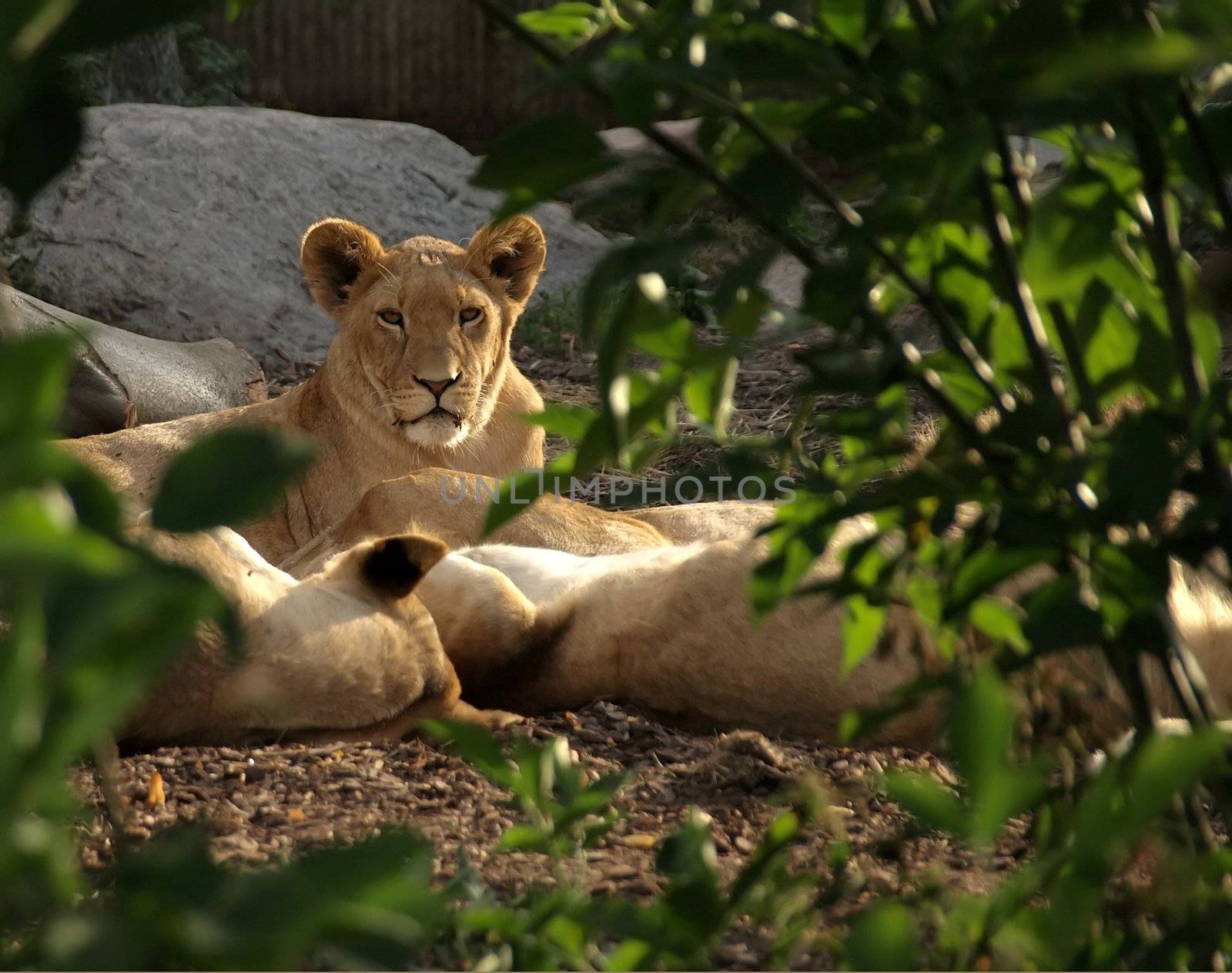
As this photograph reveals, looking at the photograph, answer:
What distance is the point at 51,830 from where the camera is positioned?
2.10ft

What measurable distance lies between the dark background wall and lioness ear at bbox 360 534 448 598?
12.3 metres

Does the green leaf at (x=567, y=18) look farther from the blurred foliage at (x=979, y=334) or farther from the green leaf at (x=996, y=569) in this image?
the green leaf at (x=996, y=569)

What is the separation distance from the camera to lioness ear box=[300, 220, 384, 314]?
18.5 ft

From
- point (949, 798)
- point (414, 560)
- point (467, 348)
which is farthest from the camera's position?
point (467, 348)

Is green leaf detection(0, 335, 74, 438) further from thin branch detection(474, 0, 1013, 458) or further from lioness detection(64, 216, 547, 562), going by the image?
lioness detection(64, 216, 547, 562)

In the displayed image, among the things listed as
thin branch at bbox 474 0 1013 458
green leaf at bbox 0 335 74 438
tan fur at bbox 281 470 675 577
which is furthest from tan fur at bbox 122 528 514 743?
green leaf at bbox 0 335 74 438

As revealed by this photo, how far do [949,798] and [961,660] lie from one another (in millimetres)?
412

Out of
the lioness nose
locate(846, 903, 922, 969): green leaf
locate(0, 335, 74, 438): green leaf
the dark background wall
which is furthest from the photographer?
the dark background wall

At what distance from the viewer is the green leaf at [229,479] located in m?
0.64

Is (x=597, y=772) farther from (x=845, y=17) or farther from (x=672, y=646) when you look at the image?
(x=845, y=17)

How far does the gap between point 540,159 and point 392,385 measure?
456 cm

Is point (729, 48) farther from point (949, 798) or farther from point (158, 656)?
point (158, 656)

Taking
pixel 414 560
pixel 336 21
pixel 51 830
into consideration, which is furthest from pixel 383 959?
pixel 336 21

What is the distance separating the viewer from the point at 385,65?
49.4ft
